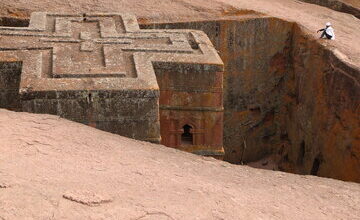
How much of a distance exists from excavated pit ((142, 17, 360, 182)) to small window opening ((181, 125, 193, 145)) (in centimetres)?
317

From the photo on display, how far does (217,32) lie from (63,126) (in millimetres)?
5720

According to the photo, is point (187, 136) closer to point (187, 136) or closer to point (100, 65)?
point (187, 136)

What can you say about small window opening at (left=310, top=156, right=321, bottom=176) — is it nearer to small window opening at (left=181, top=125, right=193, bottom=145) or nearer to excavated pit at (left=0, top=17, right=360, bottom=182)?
excavated pit at (left=0, top=17, right=360, bottom=182)

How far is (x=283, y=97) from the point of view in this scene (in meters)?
11.4

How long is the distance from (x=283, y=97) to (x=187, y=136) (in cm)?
485

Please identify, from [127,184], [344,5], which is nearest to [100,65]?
[127,184]

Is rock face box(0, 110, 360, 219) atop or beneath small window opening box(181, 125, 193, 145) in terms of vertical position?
atop

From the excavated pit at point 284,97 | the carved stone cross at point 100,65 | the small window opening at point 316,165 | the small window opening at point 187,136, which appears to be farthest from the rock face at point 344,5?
the small window opening at point 187,136

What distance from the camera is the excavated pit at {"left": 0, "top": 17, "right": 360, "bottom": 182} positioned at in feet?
29.2

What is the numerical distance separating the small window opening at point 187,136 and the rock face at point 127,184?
1.84m

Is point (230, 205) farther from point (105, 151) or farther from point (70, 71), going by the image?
point (70, 71)

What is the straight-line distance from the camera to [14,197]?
342 centimetres

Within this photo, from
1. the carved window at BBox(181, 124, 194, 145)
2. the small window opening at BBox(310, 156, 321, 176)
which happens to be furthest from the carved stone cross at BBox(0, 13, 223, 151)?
the small window opening at BBox(310, 156, 321, 176)

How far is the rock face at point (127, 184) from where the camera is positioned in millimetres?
3496
